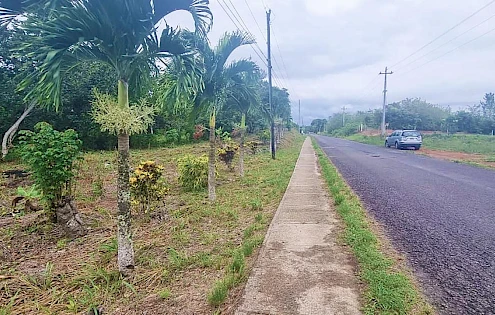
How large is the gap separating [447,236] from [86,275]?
14.8ft

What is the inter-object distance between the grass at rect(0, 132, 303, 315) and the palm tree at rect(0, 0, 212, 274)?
0.43m

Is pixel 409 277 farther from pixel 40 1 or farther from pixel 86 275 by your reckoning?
pixel 40 1

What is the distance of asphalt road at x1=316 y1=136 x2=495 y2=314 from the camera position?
9.07 ft

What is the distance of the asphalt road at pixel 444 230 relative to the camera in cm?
277

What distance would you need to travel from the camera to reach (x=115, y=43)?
10.3 feet

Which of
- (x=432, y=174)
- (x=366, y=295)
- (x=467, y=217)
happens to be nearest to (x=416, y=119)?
(x=432, y=174)

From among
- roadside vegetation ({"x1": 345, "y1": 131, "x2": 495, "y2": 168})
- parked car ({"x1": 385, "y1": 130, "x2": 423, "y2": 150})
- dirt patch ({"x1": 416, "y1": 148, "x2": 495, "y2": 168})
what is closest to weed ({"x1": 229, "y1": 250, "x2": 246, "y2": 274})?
roadside vegetation ({"x1": 345, "y1": 131, "x2": 495, "y2": 168})

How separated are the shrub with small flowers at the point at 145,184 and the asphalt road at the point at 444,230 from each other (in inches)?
Result: 151

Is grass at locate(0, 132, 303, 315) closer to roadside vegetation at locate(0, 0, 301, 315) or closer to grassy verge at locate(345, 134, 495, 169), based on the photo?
roadside vegetation at locate(0, 0, 301, 315)

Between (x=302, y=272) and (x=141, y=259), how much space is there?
192cm

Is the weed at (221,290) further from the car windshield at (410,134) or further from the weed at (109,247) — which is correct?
the car windshield at (410,134)

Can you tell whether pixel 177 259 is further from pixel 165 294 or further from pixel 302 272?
pixel 302 272

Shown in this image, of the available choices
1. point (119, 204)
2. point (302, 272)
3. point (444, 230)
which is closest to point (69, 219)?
point (119, 204)

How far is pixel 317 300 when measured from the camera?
259 centimetres
